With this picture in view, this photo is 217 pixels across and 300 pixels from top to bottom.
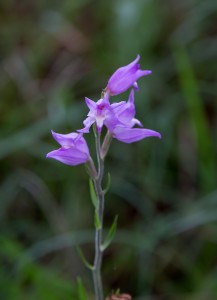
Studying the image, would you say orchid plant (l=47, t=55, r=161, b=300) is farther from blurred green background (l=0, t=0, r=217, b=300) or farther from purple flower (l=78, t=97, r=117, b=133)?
blurred green background (l=0, t=0, r=217, b=300)

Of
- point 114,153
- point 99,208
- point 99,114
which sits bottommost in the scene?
point 99,208

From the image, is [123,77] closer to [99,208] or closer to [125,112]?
[125,112]

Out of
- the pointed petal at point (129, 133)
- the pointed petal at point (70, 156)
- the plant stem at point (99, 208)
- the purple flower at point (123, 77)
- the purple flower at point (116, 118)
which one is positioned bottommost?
the plant stem at point (99, 208)

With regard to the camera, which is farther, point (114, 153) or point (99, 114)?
point (114, 153)

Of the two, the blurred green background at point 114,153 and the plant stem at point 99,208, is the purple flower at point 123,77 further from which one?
the blurred green background at point 114,153

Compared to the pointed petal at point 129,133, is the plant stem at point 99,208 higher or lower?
lower

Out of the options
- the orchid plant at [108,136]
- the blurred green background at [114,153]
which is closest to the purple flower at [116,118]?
the orchid plant at [108,136]

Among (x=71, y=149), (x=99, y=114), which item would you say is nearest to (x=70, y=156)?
(x=71, y=149)

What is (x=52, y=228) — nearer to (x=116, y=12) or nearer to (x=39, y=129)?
(x=39, y=129)

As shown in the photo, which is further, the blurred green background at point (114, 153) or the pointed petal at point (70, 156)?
the blurred green background at point (114, 153)
